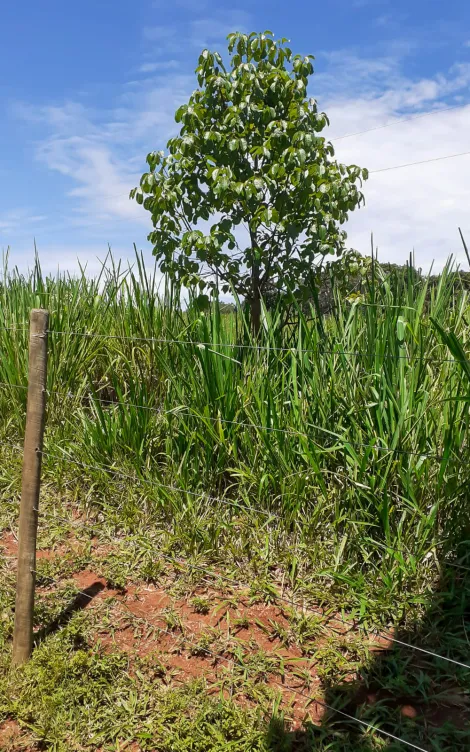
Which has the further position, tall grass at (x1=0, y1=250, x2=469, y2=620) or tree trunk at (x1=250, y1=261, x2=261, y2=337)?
tree trunk at (x1=250, y1=261, x2=261, y2=337)

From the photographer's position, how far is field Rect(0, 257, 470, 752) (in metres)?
2.15

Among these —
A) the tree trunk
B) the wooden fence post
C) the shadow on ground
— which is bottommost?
the shadow on ground

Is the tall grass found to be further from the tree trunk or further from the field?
the tree trunk

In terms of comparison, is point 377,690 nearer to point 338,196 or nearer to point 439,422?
point 439,422

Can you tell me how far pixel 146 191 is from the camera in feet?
16.3

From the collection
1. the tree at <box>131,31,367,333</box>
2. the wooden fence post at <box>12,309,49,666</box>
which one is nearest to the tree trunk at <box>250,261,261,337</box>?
the tree at <box>131,31,367,333</box>

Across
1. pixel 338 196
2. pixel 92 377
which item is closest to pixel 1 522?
pixel 92 377

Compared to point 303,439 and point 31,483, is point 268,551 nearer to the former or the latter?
point 303,439

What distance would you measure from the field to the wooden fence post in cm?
15

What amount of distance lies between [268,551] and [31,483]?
113 cm

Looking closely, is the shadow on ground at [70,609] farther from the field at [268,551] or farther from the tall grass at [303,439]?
the tall grass at [303,439]

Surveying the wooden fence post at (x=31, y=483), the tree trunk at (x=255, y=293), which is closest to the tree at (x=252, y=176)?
the tree trunk at (x=255, y=293)

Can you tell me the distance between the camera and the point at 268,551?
110 inches

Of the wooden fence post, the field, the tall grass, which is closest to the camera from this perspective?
the field
